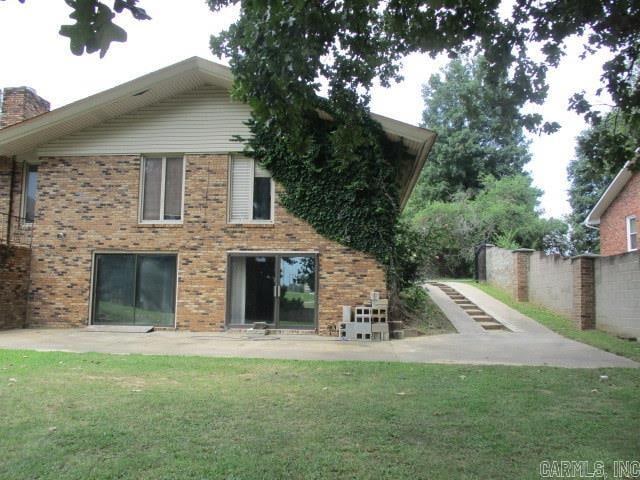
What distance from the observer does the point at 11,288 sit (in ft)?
42.5

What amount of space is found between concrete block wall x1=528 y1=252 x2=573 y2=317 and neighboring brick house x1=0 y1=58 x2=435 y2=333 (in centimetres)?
460

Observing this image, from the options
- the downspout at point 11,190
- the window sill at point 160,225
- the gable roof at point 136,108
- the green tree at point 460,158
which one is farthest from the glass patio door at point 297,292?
the green tree at point 460,158

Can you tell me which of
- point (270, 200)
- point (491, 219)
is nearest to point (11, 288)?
point (270, 200)

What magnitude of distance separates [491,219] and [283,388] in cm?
2396

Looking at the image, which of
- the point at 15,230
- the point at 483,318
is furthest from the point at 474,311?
the point at 15,230

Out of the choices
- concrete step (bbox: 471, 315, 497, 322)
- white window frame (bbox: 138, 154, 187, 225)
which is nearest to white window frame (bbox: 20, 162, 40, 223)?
white window frame (bbox: 138, 154, 187, 225)

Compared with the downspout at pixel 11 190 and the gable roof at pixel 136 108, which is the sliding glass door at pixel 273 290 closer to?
the gable roof at pixel 136 108

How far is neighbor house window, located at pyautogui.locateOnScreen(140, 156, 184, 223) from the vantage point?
44.3ft

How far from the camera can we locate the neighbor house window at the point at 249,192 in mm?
13227

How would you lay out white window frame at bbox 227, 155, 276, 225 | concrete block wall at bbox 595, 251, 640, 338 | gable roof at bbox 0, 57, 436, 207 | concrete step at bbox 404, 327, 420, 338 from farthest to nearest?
white window frame at bbox 227, 155, 276, 225 → gable roof at bbox 0, 57, 436, 207 → concrete step at bbox 404, 327, 420, 338 → concrete block wall at bbox 595, 251, 640, 338

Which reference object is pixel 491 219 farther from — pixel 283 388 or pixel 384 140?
pixel 283 388

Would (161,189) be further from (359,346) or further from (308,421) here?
(308,421)

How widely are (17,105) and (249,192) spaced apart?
7472 mm

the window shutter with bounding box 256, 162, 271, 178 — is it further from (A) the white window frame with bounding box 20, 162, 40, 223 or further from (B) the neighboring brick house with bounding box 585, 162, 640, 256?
(B) the neighboring brick house with bounding box 585, 162, 640, 256
